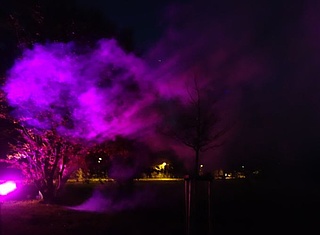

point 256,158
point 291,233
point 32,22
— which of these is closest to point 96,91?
point 32,22

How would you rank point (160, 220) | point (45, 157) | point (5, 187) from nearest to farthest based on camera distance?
point (160, 220) < point (5, 187) < point (45, 157)

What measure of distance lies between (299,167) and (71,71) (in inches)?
1455

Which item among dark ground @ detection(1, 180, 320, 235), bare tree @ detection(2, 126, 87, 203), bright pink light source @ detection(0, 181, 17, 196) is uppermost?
bare tree @ detection(2, 126, 87, 203)

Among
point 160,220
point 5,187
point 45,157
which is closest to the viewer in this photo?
point 160,220

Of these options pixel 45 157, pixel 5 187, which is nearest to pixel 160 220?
pixel 45 157

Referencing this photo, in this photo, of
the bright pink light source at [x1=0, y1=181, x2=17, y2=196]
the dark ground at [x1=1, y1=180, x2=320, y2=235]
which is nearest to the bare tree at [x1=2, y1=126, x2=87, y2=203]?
the bright pink light source at [x1=0, y1=181, x2=17, y2=196]

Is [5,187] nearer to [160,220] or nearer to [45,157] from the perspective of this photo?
[45,157]

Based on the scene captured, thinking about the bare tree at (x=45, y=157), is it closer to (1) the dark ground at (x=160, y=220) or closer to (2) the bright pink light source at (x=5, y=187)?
(2) the bright pink light source at (x=5, y=187)

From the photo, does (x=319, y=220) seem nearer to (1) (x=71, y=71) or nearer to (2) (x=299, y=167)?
(1) (x=71, y=71)

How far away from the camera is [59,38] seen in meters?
18.0

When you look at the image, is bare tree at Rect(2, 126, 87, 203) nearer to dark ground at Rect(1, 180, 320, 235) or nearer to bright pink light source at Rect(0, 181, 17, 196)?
bright pink light source at Rect(0, 181, 17, 196)

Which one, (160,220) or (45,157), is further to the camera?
(45,157)

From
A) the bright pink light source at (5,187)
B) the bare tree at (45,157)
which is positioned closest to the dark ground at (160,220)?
the bright pink light source at (5,187)

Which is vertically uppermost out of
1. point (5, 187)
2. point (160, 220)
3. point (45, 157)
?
point (45, 157)
